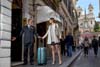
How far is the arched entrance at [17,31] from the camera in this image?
15.9m

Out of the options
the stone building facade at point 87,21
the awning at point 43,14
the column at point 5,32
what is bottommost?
the column at point 5,32

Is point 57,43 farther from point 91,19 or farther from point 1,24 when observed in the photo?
point 91,19

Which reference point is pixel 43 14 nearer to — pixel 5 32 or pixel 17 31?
pixel 17 31

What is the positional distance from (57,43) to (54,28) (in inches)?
25.3

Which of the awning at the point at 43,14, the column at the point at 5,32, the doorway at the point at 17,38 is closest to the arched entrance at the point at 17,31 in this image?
the doorway at the point at 17,38

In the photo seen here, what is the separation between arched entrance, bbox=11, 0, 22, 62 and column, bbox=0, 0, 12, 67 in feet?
10.6

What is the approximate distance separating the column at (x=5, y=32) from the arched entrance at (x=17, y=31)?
324 cm

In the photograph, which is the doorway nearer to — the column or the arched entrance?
the arched entrance

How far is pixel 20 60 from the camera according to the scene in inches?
625

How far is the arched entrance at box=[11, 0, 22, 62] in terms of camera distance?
15.9 m

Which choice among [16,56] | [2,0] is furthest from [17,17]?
[2,0]

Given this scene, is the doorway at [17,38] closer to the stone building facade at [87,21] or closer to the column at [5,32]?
the column at [5,32]

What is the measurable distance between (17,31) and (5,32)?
12.7 feet

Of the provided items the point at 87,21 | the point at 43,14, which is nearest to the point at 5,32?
the point at 43,14
